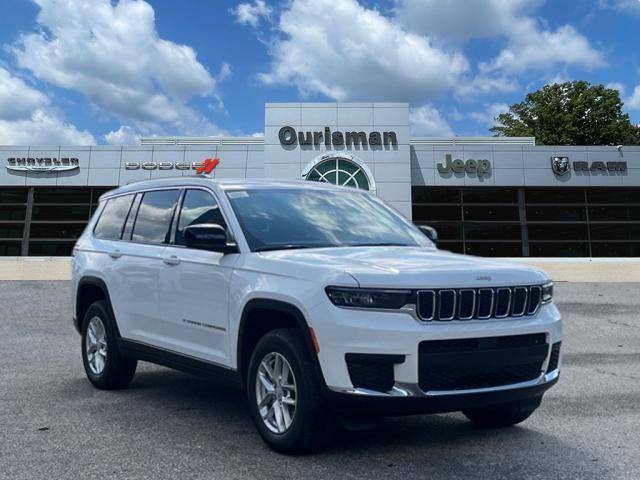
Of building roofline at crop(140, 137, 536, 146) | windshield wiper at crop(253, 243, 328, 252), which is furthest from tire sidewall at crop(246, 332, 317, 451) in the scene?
building roofline at crop(140, 137, 536, 146)

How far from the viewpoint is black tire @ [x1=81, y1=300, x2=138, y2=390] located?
20.3ft

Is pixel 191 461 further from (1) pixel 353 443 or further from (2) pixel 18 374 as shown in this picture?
(2) pixel 18 374

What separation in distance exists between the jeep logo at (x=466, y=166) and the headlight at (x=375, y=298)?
30573 millimetres

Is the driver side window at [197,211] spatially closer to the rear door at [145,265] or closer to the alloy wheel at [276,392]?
the rear door at [145,265]

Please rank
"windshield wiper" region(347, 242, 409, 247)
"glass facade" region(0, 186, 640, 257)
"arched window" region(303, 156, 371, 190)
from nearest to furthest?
1. "windshield wiper" region(347, 242, 409, 247)
2. "arched window" region(303, 156, 371, 190)
3. "glass facade" region(0, 186, 640, 257)

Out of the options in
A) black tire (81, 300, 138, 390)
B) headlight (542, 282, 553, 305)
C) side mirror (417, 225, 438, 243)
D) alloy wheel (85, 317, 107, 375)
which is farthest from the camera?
alloy wheel (85, 317, 107, 375)

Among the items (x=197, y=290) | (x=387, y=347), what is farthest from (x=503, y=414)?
(x=197, y=290)

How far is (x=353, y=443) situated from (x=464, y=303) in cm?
133

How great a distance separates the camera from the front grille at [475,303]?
3752mm

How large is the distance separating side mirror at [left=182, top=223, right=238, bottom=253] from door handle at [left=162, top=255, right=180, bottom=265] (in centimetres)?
62

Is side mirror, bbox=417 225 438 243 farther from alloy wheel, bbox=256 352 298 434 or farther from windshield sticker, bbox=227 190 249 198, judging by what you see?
alloy wheel, bbox=256 352 298 434

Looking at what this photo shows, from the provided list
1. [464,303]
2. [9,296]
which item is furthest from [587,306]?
[9,296]

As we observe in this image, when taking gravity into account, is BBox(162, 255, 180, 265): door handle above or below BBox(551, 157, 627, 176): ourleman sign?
below

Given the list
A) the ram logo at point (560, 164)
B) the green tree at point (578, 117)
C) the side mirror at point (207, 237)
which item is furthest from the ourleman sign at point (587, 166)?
the side mirror at point (207, 237)
